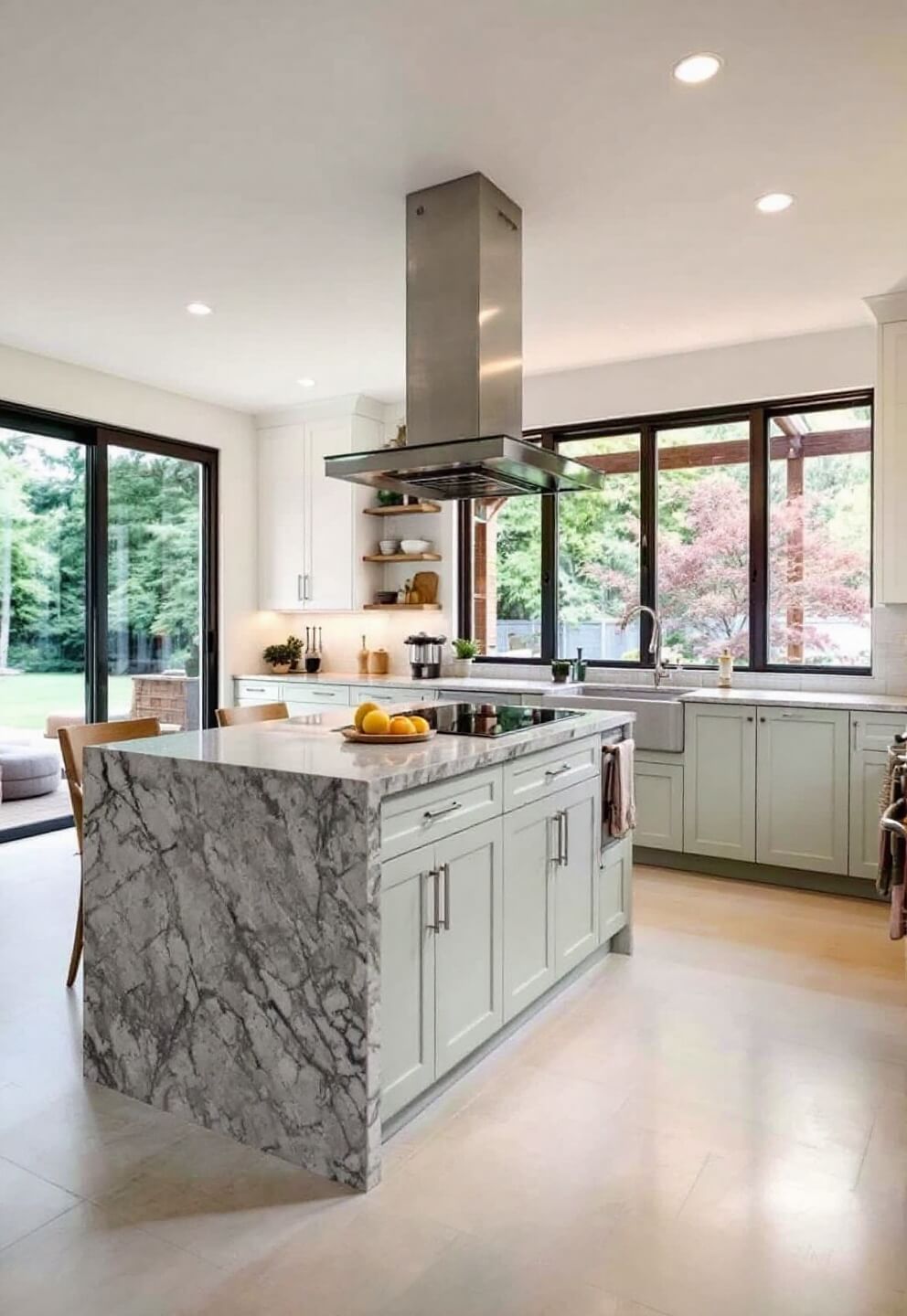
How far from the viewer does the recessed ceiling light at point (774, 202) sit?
3188 mm

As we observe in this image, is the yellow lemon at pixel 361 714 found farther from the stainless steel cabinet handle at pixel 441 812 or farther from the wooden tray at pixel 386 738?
the stainless steel cabinet handle at pixel 441 812

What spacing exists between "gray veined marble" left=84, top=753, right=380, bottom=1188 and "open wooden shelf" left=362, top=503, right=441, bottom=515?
389cm

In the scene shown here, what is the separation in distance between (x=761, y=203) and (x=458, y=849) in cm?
263

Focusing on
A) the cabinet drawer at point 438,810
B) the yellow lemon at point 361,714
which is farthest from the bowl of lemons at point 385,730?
the cabinet drawer at point 438,810

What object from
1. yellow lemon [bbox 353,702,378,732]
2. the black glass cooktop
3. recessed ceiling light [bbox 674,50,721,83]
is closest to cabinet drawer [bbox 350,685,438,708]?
the black glass cooktop

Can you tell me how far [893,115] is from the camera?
105 inches

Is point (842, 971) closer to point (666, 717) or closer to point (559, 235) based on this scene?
point (666, 717)

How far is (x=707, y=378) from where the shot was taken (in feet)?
16.8

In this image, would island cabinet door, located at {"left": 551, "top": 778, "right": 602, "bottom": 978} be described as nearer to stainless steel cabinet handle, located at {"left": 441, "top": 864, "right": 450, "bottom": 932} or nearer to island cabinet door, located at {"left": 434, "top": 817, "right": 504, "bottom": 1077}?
island cabinet door, located at {"left": 434, "top": 817, "right": 504, "bottom": 1077}

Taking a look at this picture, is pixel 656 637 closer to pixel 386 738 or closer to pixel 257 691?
pixel 257 691

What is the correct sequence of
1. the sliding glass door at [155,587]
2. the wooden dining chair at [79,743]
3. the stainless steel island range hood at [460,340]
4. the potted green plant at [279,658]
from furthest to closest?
1. the potted green plant at [279,658]
2. the sliding glass door at [155,587]
3. the stainless steel island range hood at [460,340]
4. the wooden dining chair at [79,743]

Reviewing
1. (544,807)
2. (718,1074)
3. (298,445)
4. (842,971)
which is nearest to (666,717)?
(842,971)

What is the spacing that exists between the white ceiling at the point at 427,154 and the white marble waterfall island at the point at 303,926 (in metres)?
1.90

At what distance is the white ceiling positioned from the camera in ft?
7.50
